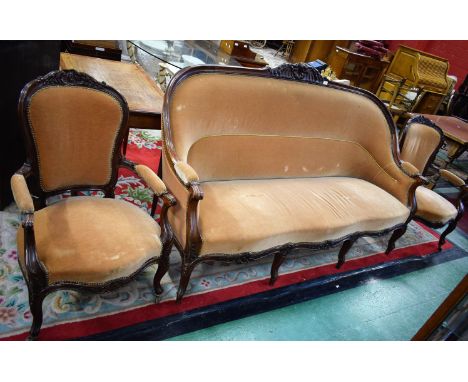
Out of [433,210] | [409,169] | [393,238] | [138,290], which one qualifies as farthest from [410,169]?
[138,290]

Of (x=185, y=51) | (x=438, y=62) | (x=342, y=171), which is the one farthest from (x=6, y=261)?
(x=438, y=62)

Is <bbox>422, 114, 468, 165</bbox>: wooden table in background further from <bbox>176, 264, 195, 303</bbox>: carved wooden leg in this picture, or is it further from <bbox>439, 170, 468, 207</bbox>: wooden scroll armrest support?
<bbox>176, 264, 195, 303</bbox>: carved wooden leg

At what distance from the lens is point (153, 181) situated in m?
1.68

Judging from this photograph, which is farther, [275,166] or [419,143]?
[419,143]

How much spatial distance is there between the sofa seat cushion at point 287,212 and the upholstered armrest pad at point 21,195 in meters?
0.75

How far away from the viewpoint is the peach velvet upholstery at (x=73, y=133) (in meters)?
1.55

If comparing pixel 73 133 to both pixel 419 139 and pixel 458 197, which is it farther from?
pixel 458 197

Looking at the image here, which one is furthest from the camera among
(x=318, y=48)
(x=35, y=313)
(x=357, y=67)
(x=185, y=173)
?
(x=318, y=48)

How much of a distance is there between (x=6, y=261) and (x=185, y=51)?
3462 millimetres

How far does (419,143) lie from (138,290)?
2.82 metres

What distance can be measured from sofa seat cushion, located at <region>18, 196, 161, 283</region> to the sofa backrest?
465mm

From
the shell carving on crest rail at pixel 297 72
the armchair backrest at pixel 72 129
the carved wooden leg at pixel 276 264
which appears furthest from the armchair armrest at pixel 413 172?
the armchair backrest at pixel 72 129

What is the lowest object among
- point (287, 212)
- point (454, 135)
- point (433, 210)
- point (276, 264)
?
point (276, 264)

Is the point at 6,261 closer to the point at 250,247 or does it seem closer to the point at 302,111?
the point at 250,247
